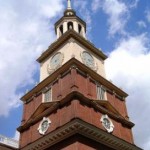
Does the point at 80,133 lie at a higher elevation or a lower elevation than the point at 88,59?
lower

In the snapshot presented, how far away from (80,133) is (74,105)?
9.06 feet

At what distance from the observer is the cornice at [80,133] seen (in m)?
29.9

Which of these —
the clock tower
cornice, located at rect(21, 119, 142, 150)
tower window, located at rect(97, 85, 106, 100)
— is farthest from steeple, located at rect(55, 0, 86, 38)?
cornice, located at rect(21, 119, 142, 150)

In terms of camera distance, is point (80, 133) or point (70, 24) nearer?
point (80, 133)

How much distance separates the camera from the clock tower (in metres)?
30.8

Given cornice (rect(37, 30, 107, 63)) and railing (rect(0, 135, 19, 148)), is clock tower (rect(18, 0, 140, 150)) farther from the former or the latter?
railing (rect(0, 135, 19, 148))

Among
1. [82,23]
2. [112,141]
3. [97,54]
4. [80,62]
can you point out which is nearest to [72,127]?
[112,141]

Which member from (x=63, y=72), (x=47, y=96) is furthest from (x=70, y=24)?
(x=47, y=96)

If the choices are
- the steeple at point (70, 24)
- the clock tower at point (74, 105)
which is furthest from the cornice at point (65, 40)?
the steeple at point (70, 24)

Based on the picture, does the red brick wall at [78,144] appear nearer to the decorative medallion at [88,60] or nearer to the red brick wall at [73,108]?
the red brick wall at [73,108]

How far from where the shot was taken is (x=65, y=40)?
39.2 m

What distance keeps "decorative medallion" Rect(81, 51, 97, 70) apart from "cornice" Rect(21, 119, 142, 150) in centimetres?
948

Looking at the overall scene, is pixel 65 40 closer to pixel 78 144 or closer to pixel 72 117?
pixel 72 117

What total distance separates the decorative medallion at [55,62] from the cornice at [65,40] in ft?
3.82
